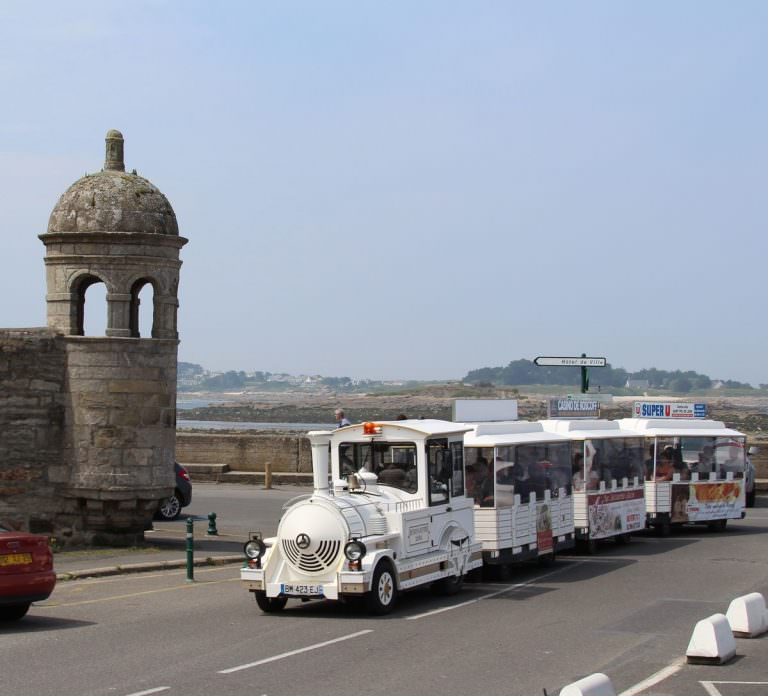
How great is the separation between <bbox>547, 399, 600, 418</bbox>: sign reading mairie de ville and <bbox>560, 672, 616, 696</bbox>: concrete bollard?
51.1ft

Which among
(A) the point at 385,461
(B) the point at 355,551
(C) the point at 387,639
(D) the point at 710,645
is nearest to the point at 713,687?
(D) the point at 710,645

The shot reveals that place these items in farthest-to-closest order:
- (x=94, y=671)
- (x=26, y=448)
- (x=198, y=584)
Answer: (x=26, y=448) < (x=198, y=584) < (x=94, y=671)

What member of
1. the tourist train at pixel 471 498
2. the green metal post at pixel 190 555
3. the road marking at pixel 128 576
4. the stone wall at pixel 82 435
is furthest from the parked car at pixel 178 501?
the green metal post at pixel 190 555

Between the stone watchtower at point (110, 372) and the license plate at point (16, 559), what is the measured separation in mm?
7018

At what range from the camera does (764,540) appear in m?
24.1

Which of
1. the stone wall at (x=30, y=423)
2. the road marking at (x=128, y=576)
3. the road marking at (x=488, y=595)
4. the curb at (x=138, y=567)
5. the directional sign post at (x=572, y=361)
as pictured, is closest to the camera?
the road marking at (x=488, y=595)

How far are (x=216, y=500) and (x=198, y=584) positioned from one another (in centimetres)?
1431

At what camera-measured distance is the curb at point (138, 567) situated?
1791cm

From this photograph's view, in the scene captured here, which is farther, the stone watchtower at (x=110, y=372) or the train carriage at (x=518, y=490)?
the stone watchtower at (x=110, y=372)

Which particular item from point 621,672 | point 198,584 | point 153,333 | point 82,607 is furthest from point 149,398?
point 621,672

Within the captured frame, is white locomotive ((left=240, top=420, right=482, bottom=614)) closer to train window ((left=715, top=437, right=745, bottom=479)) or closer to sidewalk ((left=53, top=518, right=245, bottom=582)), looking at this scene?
sidewalk ((left=53, top=518, right=245, bottom=582))

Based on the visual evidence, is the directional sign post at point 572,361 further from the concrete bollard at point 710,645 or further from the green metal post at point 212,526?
the concrete bollard at point 710,645

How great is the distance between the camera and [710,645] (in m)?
11.8

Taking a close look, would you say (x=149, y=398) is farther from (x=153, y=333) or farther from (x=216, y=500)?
(x=216, y=500)
